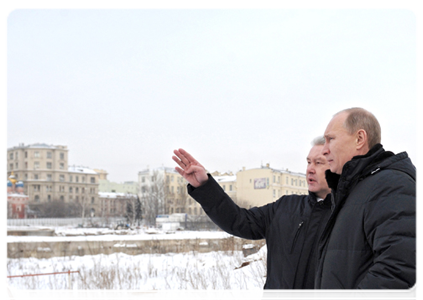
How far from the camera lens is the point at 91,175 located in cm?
8938

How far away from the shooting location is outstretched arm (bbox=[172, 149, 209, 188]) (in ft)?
8.34

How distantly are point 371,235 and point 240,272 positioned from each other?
5.35m

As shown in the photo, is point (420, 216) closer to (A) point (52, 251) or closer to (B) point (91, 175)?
(A) point (52, 251)

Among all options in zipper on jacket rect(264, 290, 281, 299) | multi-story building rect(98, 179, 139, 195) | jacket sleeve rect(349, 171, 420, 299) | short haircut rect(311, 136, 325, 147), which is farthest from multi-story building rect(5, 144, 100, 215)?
jacket sleeve rect(349, 171, 420, 299)

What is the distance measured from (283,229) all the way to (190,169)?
0.64 meters

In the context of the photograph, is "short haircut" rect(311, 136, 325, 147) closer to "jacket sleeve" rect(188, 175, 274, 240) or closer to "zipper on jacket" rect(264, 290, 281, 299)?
"jacket sleeve" rect(188, 175, 274, 240)

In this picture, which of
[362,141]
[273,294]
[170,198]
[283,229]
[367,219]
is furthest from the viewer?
[170,198]

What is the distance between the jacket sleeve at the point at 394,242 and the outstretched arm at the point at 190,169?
1.18 meters

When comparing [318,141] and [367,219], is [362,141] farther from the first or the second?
[318,141]

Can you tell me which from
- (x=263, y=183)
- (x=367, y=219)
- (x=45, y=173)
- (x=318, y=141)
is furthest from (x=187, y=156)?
(x=45, y=173)

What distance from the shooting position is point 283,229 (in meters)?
2.46

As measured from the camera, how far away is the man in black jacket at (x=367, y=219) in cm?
143

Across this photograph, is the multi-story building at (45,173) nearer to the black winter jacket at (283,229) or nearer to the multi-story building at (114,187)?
the multi-story building at (114,187)

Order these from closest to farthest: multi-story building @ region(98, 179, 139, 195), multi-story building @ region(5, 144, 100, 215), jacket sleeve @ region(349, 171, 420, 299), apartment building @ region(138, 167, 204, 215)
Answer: jacket sleeve @ region(349, 171, 420, 299) < apartment building @ region(138, 167, 204, 215) < multi-story building @ region(5, 144, 100, 215) < multi-story building @ region(98, 179, 139, 195)
